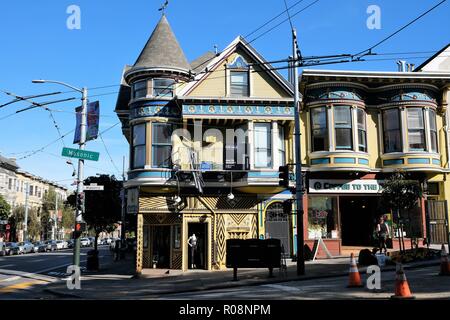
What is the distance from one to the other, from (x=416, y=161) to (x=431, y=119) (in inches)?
105

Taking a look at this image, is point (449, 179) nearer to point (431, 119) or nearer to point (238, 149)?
point (431, 119)

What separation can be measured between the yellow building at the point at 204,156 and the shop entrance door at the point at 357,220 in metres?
4.04

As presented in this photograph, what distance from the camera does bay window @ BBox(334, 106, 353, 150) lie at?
2372 centimetres

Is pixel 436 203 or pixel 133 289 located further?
pixel 436 203

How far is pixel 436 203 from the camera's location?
81.6 feet

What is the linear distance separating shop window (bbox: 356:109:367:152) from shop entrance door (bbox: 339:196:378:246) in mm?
A: 3015

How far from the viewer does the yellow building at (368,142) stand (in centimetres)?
2362

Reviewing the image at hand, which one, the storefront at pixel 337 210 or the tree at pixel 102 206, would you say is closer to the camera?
the storefront at pixel 337 210

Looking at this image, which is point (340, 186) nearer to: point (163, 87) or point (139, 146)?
point (163, 87)

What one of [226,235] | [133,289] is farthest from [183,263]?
[133,289]

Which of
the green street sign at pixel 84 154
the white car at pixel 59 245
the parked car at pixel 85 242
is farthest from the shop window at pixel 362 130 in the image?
the parked car at pixel 85 242

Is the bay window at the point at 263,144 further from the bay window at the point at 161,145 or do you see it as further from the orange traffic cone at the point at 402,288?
the orange traffic cone at the point at 402,288

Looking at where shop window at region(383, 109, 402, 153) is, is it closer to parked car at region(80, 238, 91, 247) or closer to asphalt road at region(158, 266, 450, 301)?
asphalt road at region(158, 266, 450, 301)
